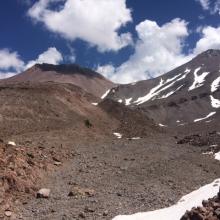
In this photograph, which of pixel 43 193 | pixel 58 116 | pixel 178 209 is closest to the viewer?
pixel 178 209

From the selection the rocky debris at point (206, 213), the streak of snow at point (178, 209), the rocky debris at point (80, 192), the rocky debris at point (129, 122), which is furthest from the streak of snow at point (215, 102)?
the rocky debris at point (206, 213)

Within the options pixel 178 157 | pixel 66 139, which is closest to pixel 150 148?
pixel 178 157

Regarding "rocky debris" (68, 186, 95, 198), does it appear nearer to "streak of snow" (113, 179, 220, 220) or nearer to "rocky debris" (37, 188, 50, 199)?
"rocky debris" (37, 188, 50, 199)

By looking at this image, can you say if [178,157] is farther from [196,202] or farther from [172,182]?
[196,202]

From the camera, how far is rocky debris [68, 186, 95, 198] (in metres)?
30.3

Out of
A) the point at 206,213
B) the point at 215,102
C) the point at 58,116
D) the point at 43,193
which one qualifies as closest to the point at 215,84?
the point at 215,102

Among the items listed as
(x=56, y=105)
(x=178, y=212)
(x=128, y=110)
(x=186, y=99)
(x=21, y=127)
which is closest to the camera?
(x=178, y=212)

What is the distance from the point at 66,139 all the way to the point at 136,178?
1866 cm

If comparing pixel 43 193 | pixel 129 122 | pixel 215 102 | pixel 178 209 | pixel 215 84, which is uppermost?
pixel 215 84

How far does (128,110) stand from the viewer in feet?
287

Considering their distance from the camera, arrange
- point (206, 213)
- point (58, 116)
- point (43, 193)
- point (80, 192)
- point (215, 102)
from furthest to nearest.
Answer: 1. point (215, 102)
2. point (58, 116)
3. point (80, 192)
4. point (43, 193)
5. point (206, 213)

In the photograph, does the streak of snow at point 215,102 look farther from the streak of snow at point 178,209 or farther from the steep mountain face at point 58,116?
the streak of snow at point 178,209

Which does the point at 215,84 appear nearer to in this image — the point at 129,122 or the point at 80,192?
the point at 129,122

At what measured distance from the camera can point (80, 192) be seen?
30.6 m
